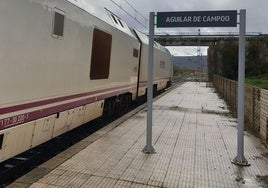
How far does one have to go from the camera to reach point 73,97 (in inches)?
305

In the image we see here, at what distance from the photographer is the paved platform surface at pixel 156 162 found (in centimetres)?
566

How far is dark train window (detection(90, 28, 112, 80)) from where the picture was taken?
8.95 meters

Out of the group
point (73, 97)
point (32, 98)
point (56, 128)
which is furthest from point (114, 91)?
point (32, 98)

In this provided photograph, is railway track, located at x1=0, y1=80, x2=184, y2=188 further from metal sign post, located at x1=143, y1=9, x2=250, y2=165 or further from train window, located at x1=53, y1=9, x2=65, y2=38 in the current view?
train window, located at x1=53, y1=9, x2=65, y2=38

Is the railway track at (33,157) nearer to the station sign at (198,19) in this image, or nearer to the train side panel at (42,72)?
the train side panel at (42,72)

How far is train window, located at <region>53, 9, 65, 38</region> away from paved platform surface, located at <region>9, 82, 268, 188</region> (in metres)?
2.28

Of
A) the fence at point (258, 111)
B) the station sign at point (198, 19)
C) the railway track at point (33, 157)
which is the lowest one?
the railway track at point (33, 157)

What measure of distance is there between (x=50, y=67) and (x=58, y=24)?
823 millimetres

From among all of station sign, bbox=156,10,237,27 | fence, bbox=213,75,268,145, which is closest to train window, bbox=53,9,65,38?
station sign, bbox=156,10,237,27

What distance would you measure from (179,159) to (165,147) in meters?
1.00

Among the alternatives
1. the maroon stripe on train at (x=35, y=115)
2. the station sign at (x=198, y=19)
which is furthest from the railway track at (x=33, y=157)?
the station sign at (x=198, y=19)

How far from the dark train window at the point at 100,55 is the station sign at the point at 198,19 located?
205 centimetres

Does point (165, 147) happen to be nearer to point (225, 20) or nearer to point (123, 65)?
point (225, 20)

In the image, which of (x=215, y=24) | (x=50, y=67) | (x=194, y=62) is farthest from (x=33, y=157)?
(x=194, y=62)
